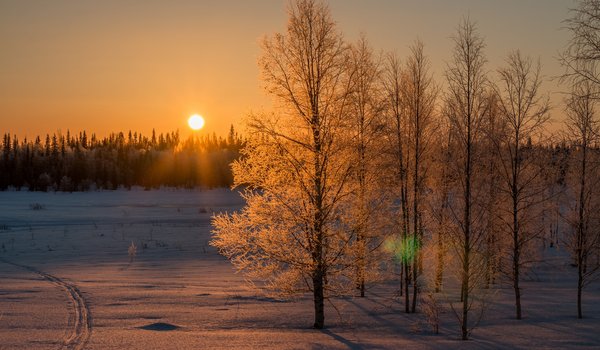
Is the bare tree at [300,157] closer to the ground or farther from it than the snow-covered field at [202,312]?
farther from it

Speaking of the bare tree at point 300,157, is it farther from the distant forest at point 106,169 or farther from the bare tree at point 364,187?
the distant forest at point 106,169

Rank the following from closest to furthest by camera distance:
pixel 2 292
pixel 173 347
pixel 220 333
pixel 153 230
A: pixel 173 347 → pixel 220 333 → pixel 2 292 → pixel 153 230

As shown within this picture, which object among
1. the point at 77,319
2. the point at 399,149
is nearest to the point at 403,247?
the point at 399,149

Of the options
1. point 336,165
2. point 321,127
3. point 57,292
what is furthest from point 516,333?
point 57,292

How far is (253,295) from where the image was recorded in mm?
21547

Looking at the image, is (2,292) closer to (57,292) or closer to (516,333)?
(57,292)

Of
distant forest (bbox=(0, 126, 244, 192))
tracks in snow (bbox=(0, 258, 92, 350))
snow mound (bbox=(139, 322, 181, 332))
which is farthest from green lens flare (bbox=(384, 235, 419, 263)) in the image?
distant forest (bbox=(0, 126, 244, 192))

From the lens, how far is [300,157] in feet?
50.0

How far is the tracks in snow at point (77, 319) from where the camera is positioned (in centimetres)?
1352

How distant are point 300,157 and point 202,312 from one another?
6597 mm

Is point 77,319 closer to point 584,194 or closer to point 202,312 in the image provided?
point 202,312

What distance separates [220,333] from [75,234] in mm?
32525

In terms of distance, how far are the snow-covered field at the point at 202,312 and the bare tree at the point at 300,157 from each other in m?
2.34

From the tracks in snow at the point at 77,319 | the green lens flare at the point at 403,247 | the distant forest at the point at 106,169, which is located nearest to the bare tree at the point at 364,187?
the green lens flare at the point at 403,247
